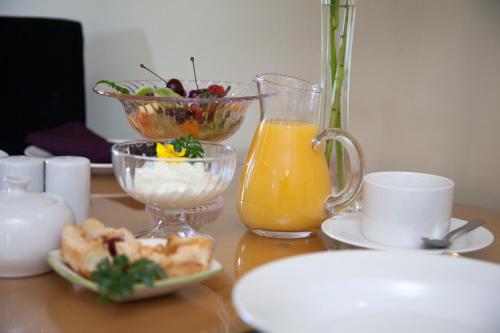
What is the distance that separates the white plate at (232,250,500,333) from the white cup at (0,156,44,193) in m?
0.44

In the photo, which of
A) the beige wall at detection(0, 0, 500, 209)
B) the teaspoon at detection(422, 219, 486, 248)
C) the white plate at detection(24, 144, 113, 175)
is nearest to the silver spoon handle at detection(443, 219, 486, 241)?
the teaspoon at detection(422, 219, 486, 248)

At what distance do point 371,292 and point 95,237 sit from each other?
305 millimetres

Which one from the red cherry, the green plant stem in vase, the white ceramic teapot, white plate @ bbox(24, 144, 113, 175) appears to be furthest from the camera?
white plate @ bbox(24, 144, 113, 175)

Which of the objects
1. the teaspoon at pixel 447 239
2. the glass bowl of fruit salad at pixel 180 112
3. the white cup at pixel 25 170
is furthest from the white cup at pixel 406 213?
the white cup at pixel 25 170

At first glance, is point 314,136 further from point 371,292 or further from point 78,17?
point 78,17

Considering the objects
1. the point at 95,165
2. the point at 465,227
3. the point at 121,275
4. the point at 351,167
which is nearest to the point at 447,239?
the point at 465,227

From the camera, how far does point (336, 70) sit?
104 cm

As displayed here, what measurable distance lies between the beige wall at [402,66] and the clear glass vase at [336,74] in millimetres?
490

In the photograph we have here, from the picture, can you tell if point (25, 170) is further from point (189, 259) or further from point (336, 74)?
point (336, 74)

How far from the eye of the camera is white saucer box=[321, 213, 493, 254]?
855mm

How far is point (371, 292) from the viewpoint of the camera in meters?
0.68

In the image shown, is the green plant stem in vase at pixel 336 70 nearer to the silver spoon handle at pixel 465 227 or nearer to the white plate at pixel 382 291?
the silver spoon handle at pixel 465 227

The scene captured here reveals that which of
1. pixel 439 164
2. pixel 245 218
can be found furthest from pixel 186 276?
pixel 439 164

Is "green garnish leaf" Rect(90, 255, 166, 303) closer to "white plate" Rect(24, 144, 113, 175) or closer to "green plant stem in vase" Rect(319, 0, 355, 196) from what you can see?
"green plant stem in vase" Rect(319, 0, 355, 196)
